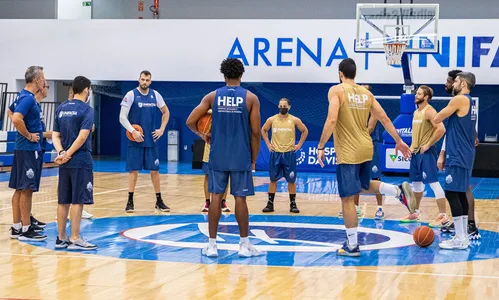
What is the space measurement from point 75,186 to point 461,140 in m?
4.20

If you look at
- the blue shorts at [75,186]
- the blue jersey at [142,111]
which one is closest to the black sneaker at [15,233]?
the blue shorts at [75,186]

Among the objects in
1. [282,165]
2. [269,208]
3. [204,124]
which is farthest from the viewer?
[282,165]

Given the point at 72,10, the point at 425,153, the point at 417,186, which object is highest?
the point at 72,10

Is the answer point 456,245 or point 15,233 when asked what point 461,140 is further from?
point 15,233

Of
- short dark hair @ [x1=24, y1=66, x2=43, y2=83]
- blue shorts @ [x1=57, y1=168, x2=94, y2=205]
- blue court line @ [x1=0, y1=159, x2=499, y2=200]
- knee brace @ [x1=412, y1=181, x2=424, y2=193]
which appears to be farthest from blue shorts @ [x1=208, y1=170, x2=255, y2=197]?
blue court line @ [x1=0, y1=159, x2=499, y2=200]

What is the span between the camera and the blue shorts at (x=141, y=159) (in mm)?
11055

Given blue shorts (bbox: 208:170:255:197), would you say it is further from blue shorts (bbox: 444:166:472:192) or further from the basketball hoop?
the basketball hoop

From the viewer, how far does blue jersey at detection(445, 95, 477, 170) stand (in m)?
8.12

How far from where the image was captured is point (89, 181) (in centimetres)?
779

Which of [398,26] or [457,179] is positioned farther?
[398,26]

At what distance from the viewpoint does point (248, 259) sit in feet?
24.2

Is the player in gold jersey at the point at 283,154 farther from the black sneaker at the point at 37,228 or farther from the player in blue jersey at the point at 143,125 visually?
the black sneaker at the point at 37,228

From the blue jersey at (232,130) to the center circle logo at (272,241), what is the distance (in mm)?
975

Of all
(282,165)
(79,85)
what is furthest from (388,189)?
(79,85)
